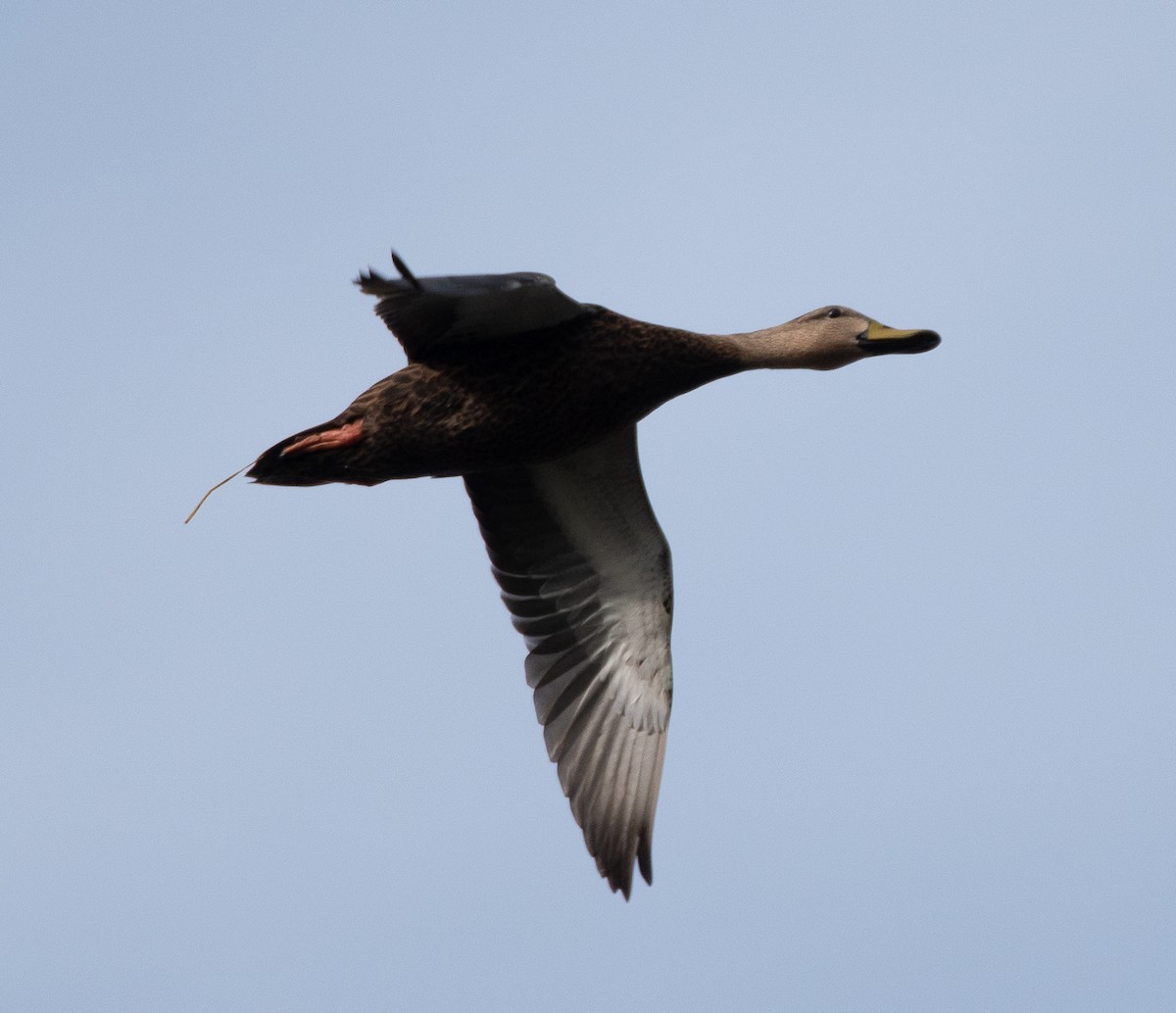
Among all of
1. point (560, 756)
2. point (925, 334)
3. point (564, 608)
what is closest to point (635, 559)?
point (564, 608)

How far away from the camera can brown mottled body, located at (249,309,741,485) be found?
9.40 metres

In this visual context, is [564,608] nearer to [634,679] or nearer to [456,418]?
[634,679]

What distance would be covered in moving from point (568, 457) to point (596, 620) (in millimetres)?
1072

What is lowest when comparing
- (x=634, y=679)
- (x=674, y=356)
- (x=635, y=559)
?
(x=634, y=679)

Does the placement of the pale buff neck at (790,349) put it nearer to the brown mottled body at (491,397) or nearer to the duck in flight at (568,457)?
the duck in flight at (568,457)

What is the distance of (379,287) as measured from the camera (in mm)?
8836

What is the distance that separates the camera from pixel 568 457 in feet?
33.7

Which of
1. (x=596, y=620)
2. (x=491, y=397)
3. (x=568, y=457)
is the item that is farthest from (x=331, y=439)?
(x=596, y=620)

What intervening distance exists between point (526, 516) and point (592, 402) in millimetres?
1368

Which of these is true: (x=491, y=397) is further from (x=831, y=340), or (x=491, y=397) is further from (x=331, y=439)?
(x=831, y=340)

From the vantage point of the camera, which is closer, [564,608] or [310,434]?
[310,434]

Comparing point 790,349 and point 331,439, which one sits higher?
point 790,349

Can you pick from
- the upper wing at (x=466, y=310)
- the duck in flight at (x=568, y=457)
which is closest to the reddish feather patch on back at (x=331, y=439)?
the duck in flight at (x=568, y=457)

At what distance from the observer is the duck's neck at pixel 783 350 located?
9.92m
